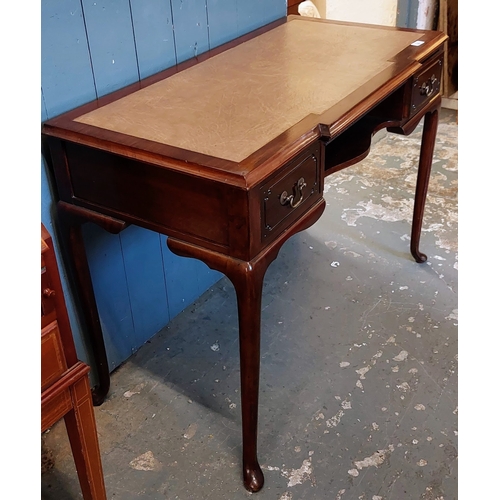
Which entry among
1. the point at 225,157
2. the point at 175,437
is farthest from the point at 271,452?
the point at 225,157

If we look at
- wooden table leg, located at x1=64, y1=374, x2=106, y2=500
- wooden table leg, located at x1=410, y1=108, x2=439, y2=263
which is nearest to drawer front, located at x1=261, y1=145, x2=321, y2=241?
wooden table leg, located at x1=64, y1=374, x2=106, y2=500

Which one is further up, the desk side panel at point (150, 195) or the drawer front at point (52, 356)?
the desk side panel at point (150, 195)

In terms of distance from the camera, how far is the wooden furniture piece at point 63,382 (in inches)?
40.0

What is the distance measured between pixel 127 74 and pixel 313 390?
3.39ft

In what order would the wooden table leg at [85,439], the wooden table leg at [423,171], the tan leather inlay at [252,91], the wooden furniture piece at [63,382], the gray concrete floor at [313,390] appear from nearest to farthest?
the wooden furniture piece at [63,382]
the wooden table leg at [85,439]
the tan leather inlay at [252,91]
the gray concrete floor at [313,390]
the wooden table leg at [423,171]

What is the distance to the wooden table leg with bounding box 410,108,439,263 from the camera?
2045 mm

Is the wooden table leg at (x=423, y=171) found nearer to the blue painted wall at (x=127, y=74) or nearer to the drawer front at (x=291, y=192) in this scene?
the blue painted wall at (x=127, y=74)

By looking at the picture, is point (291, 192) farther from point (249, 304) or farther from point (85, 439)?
point (85, 439)

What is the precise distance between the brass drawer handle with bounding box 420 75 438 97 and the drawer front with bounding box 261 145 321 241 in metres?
0.64

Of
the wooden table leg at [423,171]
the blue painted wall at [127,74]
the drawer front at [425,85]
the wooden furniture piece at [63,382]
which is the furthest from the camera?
the wooden table leg at [423,171]

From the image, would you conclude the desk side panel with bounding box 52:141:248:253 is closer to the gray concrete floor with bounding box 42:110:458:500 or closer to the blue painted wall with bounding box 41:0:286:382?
the blue painted wall with bounding box 41:0:286:382

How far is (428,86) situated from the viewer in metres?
1.84

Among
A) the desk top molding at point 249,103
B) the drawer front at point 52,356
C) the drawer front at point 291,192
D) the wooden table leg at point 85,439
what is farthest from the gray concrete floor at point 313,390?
the desk top molding at point 249,103
